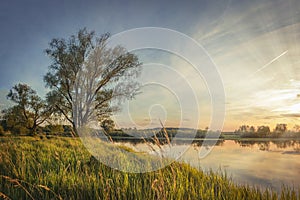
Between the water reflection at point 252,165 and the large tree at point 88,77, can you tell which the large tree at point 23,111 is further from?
the water reflection at point 252,165

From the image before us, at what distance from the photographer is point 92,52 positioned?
24656mm

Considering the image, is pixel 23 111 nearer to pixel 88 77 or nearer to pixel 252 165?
pixel 88 77

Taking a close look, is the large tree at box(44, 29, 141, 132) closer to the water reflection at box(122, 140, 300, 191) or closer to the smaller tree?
the smaller tree

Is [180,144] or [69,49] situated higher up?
[69,49]

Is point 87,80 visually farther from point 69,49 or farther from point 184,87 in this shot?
point 184,87

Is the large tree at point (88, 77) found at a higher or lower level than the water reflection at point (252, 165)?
higher

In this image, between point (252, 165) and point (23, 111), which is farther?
point (23, 111)

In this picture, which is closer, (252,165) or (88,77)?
(252,165)

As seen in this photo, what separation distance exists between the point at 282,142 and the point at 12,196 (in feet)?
Answer: 84.7

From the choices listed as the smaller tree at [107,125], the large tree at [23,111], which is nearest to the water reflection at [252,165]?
the smaller tree at [107,125]

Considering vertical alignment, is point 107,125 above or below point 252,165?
above

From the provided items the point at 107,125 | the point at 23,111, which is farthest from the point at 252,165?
the point at 23,111

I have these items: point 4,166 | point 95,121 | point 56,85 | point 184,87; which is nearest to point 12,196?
point 4,166

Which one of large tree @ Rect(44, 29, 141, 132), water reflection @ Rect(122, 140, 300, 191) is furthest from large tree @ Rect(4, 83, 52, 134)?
water reflection @ Rect(122, 140, 300, 191)
